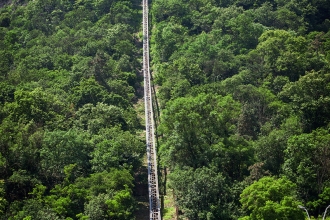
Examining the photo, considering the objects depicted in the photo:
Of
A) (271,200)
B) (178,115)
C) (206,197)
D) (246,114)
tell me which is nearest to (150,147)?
(178,115)

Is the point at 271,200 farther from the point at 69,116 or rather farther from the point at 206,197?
the point at 69,116

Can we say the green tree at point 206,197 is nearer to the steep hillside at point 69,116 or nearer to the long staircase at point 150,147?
the long staircase at point 150,147

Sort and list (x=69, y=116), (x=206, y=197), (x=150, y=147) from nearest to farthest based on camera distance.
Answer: (x=206, y=197), (x=150, y=147), (x=69, y=116)

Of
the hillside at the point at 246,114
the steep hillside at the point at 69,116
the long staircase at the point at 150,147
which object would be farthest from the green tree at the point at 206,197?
the steep hillside at the point at 69,116

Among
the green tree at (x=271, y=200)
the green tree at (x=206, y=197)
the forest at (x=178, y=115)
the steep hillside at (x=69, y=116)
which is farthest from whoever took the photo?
the steep hillside at (x=69, y=116)

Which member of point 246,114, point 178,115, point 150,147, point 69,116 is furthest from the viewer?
point 69,116

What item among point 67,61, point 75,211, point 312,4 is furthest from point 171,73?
point 312,4

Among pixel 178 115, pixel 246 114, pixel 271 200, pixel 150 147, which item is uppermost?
pixel 178 115

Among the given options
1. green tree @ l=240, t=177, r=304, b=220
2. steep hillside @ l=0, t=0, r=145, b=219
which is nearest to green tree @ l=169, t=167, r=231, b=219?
green tree @ l=240, t=177, r=304, b=220

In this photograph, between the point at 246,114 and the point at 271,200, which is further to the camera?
the point at 246,114
